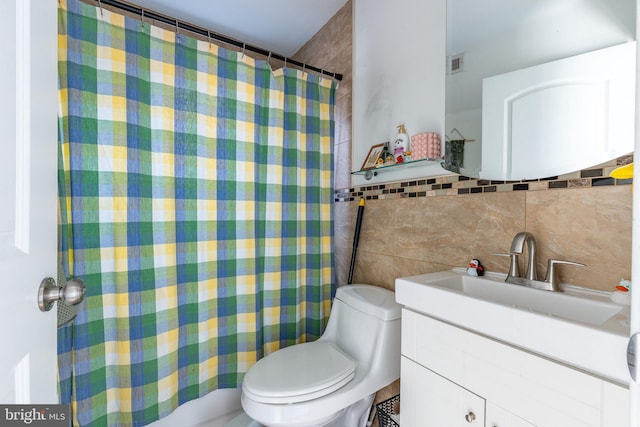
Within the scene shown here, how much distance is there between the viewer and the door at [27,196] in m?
0.41

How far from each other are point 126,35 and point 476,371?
1.78 m

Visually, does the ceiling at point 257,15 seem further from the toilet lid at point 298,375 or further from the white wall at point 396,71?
the toilet lid at point 298,375

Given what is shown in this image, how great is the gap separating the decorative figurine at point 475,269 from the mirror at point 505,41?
13.0 inches

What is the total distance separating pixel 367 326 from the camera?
1.21 metres

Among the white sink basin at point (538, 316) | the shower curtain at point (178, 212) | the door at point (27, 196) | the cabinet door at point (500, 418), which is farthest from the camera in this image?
the shower curtain at point (178, 212)

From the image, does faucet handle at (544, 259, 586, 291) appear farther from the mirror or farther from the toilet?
the toilet

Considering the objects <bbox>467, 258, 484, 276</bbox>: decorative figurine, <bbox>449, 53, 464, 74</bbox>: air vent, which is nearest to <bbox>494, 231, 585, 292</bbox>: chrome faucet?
<bbox>467, 258, 484, 276</bbox>: decorative figurine

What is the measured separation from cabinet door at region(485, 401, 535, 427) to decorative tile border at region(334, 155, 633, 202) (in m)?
0.66

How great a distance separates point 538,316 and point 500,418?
289mm

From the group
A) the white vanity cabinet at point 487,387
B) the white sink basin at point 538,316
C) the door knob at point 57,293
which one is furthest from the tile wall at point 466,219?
the door knob at point 57,293

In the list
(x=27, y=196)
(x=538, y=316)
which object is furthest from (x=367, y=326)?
(x=27, y=196)

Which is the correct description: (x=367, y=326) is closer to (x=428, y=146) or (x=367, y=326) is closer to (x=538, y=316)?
(x=538, y=316)

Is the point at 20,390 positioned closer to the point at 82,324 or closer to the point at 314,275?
the point at 82,324

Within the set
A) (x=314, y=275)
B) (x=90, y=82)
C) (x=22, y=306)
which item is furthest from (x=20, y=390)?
(x=314, y=275)
